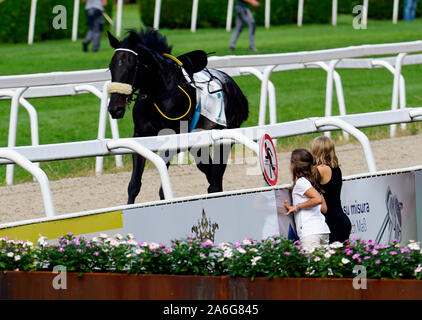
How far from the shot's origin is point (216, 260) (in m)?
4.17

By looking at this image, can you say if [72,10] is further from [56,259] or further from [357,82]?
[56,259]

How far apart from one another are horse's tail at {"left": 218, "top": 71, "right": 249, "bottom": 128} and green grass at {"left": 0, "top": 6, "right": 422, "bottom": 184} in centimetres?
212

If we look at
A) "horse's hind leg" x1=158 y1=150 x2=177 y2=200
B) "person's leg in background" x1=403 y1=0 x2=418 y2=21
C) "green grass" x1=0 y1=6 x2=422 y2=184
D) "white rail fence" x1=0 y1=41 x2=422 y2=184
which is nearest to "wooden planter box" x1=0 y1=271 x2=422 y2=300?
"horse's hind leg" x1=158 y1=150 x2=177 y2=200

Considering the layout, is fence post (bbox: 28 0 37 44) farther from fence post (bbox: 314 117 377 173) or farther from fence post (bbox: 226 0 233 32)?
fence post (bbox: 314 117 377 173)

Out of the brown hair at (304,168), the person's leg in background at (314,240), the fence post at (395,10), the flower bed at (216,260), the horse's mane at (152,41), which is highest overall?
the fence post at (395,10)

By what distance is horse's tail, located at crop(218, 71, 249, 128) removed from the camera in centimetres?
747

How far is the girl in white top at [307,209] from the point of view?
17.1 ft

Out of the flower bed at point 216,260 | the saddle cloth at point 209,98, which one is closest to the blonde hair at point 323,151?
the flower bed at point 216,260

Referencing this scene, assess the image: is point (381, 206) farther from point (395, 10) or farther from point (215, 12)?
point (395, 10)

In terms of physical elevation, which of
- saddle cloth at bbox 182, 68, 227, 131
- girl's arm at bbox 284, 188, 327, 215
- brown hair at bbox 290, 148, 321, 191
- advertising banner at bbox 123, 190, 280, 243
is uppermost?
saddle cloth at bbox 182, 68, 227, 131

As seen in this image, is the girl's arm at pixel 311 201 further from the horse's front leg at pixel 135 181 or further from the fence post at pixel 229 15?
the fence post at pixel 229 15

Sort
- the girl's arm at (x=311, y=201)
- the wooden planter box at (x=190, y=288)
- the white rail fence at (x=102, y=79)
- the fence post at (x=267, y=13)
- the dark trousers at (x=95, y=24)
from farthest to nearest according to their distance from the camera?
the fence post at (x=267, y=13) < the dark trousers at (x=95, y=24) < the white rail fence at (x=102, y=79) < the girl's arm at (x=311, y=201) < the wooden planter box at (x=190, y=288)

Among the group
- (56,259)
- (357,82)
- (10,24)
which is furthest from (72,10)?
(56,259)

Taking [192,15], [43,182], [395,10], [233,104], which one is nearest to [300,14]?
[192,15]
